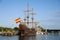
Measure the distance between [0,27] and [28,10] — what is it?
43961 millimetres

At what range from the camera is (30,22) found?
98.8m

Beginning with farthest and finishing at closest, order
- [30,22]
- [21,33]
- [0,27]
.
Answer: [0,27] → [30,22] → [21,33]

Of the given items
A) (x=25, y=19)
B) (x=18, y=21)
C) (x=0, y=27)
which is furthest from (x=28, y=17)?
(x=0, y=27)

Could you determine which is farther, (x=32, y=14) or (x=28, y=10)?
(x=32, y=14)

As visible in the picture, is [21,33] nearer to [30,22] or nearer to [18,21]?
[18,21]

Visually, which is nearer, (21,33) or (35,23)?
(21,33)

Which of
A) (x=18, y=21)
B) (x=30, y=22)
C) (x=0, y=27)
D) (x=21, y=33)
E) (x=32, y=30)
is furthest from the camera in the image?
(x=0, y=27)

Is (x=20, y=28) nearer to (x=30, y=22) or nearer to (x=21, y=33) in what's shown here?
(x=21, y=33)

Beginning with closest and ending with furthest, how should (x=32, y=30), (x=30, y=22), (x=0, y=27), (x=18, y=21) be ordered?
(x=18, y=21) → (x=32, y=30) → (x=30, y=22) → (x=0, y=27)

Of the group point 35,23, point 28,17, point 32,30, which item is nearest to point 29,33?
point 32,30

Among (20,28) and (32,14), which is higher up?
(32,14)

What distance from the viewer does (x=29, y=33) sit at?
286 feet

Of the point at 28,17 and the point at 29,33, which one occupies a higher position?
the point at 28,17

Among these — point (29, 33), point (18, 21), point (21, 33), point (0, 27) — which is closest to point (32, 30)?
point (29, 33)
